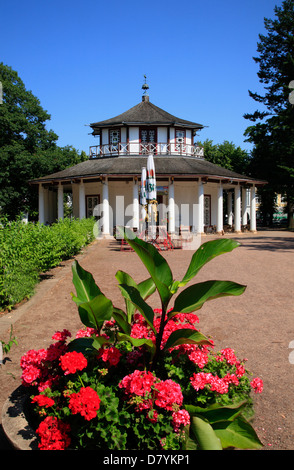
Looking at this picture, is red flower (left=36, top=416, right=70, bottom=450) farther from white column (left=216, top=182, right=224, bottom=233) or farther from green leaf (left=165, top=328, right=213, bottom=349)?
white column (left=216, top=182, right=224, bottom=233)

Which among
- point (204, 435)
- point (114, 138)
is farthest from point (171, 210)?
point (204, 435)

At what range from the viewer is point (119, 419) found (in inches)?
83.7

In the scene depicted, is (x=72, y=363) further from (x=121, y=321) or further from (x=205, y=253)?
(x=205, y=253)

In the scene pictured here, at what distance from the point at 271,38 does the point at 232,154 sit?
13.2 metres

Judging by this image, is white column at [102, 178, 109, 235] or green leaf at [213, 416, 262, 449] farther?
white column at [102, 178, 109, 235]

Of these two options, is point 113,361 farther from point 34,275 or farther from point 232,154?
point 232,154

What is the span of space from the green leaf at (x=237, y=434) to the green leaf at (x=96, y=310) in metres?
0.97

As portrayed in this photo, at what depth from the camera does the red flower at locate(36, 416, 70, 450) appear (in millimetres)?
2031

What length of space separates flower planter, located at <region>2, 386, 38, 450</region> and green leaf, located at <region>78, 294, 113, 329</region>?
725mm

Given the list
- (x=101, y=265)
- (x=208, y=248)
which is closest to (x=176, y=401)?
(x=208, y=248)

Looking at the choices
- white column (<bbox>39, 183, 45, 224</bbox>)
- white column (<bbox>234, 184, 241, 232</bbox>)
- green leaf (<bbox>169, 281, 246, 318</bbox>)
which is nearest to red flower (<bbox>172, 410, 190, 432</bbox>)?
green leaf (<bbox>169, 281, 246, 318</bbox>)

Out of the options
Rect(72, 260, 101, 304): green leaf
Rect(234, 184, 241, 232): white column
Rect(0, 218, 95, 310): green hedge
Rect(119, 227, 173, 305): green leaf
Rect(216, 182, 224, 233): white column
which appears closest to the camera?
Rect(119, 227, 173, 305): green leaf

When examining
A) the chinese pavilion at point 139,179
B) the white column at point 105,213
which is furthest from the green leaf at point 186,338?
the white column at point 105,213

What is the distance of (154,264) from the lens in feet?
7.59
